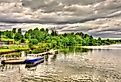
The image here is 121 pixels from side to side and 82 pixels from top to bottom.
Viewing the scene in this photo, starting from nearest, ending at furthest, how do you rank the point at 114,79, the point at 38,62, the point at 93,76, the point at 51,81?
1. the point at 51,81
2. the point at 114,79
3. the point at 93,76
4. the point at 38,62

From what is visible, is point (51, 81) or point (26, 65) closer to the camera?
point (51, 81)

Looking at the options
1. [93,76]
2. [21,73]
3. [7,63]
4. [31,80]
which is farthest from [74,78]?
[7,63]

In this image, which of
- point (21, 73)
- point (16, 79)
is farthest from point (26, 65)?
point (16, 79)

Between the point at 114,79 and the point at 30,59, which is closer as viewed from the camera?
the point at 114,79

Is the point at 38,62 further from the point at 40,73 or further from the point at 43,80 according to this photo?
the point at 43,80

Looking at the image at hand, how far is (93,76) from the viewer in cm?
6656

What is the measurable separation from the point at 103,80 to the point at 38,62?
3540 centimetres

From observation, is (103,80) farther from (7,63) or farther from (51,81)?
(7,63)

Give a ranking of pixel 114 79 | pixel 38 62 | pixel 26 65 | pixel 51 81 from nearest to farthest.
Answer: pixel 51 81
pixel 114 79
pixel 26 65
pixel 38 62

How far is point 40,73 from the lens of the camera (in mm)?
69625

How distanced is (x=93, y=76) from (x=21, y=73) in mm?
19589

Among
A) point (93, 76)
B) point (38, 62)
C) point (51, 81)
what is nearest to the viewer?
point (51, 81)

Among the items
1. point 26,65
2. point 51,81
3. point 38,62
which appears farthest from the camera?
point 38,62

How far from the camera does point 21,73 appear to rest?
225ft
